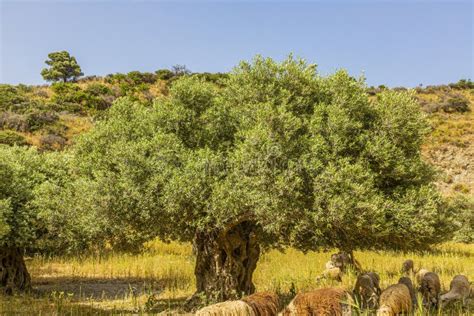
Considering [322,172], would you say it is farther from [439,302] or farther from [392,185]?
[439,302]

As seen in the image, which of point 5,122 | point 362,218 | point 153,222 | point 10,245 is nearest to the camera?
point 362,218

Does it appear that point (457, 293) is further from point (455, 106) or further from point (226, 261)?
point (455, 106)

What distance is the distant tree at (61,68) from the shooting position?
80.4m

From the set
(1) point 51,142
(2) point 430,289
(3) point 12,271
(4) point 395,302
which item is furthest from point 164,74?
(4) point 395,302

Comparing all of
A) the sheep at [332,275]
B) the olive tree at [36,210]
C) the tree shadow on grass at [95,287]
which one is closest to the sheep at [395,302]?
the sheep at [332,275]

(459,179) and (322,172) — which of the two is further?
(459,179)

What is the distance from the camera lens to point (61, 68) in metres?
80.6

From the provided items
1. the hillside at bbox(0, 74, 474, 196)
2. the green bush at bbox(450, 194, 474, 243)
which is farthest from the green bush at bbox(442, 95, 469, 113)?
the green bush at bbox(450, 194, 474, 243)

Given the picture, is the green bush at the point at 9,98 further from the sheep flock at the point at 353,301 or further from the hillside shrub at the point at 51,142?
the sheep flock at the point at 353,301

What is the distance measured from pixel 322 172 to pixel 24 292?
12153 mm

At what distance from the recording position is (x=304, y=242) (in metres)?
12.9

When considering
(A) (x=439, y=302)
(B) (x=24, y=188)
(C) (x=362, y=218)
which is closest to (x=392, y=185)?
(C) (x=362, y=218)

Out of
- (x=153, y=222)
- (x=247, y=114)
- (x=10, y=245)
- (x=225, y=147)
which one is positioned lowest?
(x=10, y=245)

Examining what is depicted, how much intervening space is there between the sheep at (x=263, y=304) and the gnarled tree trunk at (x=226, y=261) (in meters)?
3.00
